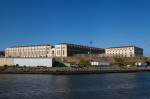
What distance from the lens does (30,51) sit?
127812 millimetres

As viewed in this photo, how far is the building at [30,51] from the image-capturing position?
389 ft

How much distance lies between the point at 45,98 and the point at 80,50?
108m

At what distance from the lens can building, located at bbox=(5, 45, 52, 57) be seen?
118438 millimetres

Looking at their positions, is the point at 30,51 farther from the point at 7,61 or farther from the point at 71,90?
the point at 71,90

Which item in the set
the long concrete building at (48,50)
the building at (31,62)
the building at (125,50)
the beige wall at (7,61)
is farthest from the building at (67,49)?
the beige wall at (7,61)

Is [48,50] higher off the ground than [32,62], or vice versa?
[48,50]

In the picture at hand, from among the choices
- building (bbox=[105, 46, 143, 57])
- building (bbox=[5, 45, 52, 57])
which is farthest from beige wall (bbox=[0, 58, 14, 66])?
building (bbox=[105, 46, 143, 57])

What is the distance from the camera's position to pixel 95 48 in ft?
456

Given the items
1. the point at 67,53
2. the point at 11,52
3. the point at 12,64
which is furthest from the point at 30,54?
the point at 12,64

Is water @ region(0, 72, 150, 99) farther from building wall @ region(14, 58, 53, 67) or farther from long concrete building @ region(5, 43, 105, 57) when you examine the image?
long concrete building @ region(5, 43, 105, 57)

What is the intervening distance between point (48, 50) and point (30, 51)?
56.7 ft

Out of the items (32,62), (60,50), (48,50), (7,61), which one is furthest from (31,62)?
(48,50)

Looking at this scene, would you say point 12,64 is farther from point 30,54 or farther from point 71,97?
point 30,54

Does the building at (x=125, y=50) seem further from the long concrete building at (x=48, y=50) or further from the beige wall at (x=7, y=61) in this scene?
the beige wall at (x=7, y=61)
